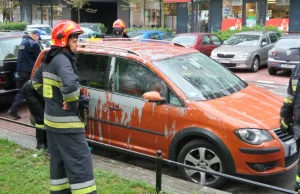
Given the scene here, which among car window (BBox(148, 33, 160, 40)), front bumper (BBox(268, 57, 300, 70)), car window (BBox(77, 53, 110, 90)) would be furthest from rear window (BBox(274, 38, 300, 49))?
car window (BBox(77, 53, 110, 90))

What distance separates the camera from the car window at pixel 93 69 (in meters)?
5.73

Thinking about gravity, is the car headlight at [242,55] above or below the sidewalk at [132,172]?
above

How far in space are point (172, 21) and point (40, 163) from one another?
2832 centimetres

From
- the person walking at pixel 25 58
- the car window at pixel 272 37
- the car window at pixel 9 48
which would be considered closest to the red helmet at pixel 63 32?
the person walking at pixel 25 58

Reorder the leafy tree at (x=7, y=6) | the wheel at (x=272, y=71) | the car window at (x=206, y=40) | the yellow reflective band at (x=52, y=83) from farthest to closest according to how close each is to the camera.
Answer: the leafy tree at (x=7, y=6)
the car window at (x=206, y=40)
the wheel at (x=272, y=71)
the yellow reflective band at (x=52, y=83)

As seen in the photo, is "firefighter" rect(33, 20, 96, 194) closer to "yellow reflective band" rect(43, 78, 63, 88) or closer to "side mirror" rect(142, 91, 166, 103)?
"yellow reflective band" rect(43, 78, 63, 88)

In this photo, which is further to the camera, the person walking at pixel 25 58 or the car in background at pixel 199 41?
the car in background at pixel 199 41

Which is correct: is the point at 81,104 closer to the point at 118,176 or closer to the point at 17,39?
the point at 118,176

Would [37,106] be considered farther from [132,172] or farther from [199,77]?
[199,77]

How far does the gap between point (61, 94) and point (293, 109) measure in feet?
7.37

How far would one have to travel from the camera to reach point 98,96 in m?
5.64

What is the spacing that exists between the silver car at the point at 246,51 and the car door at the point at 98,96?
1034cm

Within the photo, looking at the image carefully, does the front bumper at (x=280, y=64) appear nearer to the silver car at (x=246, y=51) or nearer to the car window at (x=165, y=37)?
the silver car at (x=246, y=51)

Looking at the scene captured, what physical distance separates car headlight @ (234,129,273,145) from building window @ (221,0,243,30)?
23.3m
